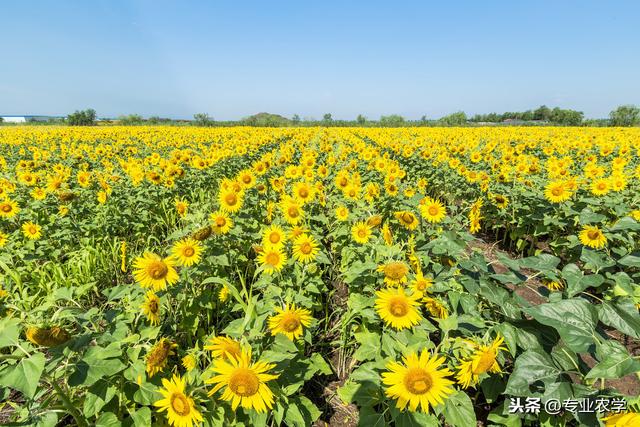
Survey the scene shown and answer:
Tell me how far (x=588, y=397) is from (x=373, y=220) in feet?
6.08

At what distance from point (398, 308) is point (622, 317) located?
1.12 meters

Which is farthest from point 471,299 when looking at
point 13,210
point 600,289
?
point 13,210

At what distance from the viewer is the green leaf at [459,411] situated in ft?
5.22

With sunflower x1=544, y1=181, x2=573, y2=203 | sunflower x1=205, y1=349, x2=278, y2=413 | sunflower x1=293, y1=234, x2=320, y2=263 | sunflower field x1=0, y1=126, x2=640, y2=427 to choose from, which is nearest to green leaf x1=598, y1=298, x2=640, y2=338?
sunflower field x1=0, y1=126, x2=640, y2=427

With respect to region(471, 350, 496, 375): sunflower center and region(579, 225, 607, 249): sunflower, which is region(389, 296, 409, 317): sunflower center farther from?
region(579, 225, 607, 249): sunflower

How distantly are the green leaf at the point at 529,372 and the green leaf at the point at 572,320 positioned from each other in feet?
0.48

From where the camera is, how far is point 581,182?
5.10 m

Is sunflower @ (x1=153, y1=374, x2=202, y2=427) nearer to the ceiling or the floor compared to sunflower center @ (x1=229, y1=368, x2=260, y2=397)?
nearer to the floor

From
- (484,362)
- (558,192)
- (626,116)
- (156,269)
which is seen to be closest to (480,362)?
(484,362)

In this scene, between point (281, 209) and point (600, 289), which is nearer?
point (600, 289)

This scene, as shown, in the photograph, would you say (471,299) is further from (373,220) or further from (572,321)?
(373,220)

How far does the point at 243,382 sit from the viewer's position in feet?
4.74

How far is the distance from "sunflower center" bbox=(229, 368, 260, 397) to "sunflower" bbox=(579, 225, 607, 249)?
3.90m

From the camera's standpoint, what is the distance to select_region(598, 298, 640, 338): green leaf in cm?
152
